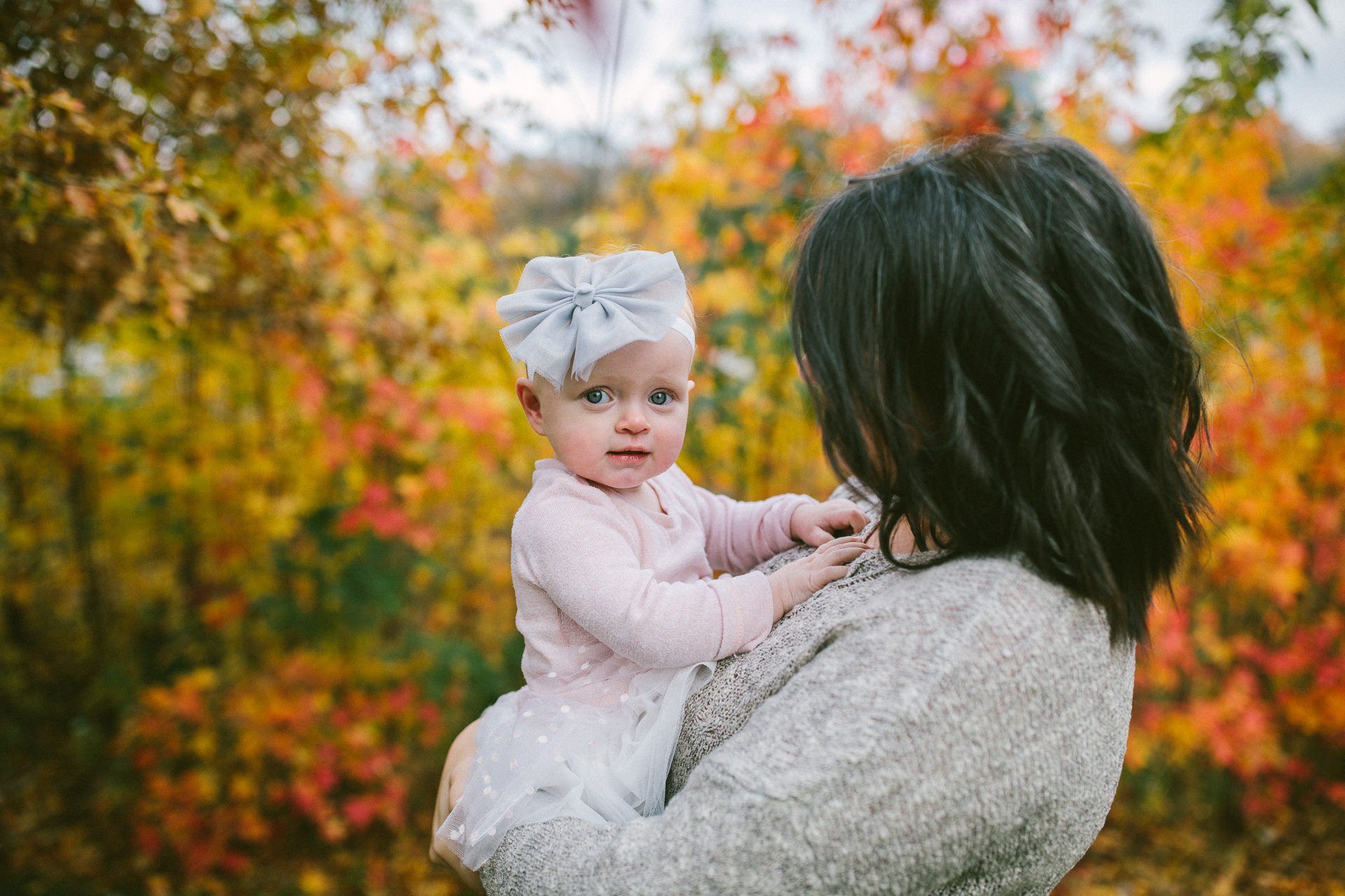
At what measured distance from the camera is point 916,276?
112cm

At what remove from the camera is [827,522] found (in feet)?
5.39

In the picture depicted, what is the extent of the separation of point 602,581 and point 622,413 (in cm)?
28

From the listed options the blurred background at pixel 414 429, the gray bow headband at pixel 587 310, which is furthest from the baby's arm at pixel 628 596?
the blurred background at pixel 414 429

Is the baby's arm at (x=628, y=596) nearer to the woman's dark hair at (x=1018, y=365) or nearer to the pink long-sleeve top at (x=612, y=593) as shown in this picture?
the pink long-sleeve top at (x=612, y=593)

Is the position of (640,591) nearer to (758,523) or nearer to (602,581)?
(602,581)

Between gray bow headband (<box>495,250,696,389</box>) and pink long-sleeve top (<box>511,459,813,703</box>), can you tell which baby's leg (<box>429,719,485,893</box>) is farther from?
gray bow headband (<box>495,250,696,389</box>)

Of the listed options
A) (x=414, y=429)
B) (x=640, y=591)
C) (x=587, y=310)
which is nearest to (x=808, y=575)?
(x=640, y=591)

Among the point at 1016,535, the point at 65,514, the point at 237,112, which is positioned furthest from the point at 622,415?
the point at 65,514

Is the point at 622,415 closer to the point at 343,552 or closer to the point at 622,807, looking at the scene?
the point at 622,807

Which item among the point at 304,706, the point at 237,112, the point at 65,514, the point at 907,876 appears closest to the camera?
the point at 907,876

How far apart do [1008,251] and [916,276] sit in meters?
0.11

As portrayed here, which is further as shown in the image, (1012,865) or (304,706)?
(304,706)

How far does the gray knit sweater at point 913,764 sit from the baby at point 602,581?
167 mm

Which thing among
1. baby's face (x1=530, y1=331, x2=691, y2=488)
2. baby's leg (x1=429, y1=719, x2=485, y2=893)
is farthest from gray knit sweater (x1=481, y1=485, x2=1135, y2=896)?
baby's face (x1=530, y1=331, x2=691, y2=488)
